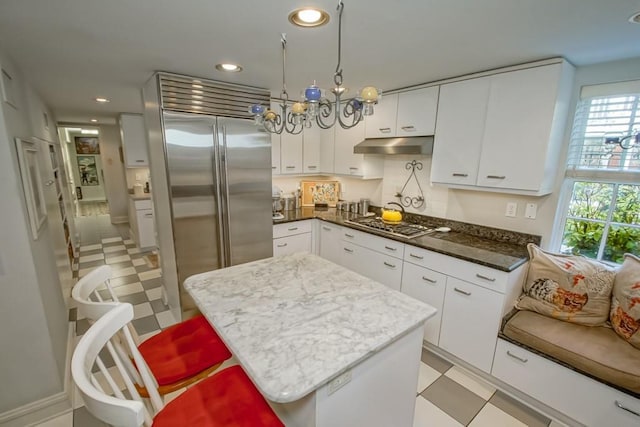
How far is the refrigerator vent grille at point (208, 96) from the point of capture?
227 centimetres

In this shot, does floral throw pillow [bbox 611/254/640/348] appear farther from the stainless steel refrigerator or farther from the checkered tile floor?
the stainless steel refrigerator

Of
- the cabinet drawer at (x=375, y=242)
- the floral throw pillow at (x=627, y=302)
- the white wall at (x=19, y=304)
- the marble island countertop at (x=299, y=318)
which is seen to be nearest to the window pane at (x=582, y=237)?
the floral throw pillow at (x=627, y=302)

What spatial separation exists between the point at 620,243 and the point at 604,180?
0.45 metres

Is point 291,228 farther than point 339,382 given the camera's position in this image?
Yes

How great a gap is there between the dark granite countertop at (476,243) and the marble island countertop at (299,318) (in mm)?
794

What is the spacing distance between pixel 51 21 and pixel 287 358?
195 cm

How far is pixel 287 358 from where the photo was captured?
105cm

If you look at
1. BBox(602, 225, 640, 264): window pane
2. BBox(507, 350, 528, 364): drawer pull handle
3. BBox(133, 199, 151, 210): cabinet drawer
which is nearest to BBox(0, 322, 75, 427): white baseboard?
BBox(507, 350, 528, 364): drawer pull handle

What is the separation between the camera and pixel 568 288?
72.9 inches

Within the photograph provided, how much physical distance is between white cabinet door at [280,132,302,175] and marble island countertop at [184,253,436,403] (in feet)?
5.74

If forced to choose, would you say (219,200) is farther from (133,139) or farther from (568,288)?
(133,139)

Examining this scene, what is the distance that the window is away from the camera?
1869 mm

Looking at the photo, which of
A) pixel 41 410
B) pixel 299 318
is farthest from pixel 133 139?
pixel 299 318

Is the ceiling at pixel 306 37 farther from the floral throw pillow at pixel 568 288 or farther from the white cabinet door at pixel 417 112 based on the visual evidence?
the floral throw pillow at pixel 568 288
